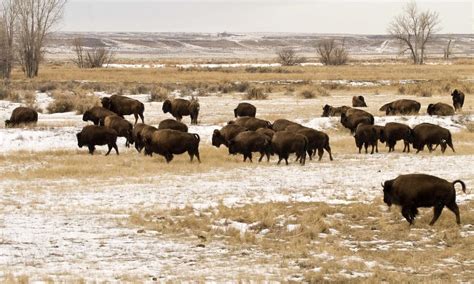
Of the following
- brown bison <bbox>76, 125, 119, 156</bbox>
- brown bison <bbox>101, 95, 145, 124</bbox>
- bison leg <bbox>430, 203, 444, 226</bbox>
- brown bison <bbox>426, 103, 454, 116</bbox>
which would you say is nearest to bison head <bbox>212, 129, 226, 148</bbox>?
brown bison <bbox>76, 125, 119, 156</bbox>

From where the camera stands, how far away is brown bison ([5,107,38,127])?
2639cm

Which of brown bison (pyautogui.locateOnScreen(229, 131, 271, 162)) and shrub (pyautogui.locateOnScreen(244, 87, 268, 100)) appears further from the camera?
shrub (pyautogui.locateOnScreen(244, 87, 268, 100))

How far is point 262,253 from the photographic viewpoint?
988 centimetres

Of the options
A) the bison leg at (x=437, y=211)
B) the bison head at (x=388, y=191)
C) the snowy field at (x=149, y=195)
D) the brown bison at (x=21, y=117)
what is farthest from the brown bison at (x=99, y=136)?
the bison leg at (x=437, y=211)

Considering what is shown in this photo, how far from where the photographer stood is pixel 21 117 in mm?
26609

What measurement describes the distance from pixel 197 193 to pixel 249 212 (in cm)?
254

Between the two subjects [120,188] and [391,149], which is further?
[391,149]

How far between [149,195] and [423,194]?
19.8 feet

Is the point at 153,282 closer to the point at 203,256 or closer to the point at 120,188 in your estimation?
the point at 203,256

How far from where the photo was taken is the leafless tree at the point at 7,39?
200 feet

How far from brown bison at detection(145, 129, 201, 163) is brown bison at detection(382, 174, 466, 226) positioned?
842cm

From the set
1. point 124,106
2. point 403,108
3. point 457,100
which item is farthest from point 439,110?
point 124,106

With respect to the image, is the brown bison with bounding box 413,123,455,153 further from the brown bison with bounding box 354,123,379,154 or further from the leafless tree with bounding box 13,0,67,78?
the leafless tree with bounding box 13,0,67,78

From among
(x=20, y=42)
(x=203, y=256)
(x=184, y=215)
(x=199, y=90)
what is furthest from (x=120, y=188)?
(x=20, y=42)
